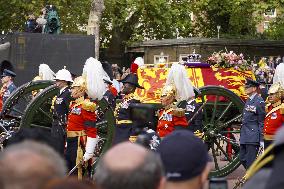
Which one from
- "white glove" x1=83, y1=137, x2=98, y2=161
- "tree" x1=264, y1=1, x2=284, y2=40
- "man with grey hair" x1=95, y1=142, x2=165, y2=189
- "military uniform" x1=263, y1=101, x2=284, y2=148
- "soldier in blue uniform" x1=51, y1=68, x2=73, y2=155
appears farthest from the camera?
"tree" x1=264, y1=1, x2=284, y2=40

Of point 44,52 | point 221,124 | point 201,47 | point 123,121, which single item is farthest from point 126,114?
point 201,47

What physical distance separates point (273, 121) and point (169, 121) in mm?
1633

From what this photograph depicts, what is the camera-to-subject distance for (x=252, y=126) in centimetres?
1095

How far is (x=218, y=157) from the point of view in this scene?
12.7m

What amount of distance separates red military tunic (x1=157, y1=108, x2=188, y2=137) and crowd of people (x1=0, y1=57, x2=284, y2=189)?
1 cm

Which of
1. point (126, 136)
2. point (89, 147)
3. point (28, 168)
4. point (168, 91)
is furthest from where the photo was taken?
point (126, 136)

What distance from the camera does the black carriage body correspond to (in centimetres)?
1284

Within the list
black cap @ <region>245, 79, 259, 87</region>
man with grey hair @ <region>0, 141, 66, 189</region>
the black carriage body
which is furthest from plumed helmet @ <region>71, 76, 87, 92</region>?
man with grey hair @ <region>0, 141, 66, 189</region>

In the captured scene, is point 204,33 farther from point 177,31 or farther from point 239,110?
point 239,110

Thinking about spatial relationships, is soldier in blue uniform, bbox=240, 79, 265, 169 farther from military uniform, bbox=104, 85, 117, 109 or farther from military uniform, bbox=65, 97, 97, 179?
military uniform, bbox=65, 97, 97, 179

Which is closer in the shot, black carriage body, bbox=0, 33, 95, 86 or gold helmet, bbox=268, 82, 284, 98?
gold helmet, bbox=268, 82, 284, 98

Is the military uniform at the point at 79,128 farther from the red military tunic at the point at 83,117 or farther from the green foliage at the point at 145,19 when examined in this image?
the green foliage at the point at 145,19

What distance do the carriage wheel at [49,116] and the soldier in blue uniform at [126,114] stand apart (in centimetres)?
16

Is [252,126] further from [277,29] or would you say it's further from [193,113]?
[277,29]
